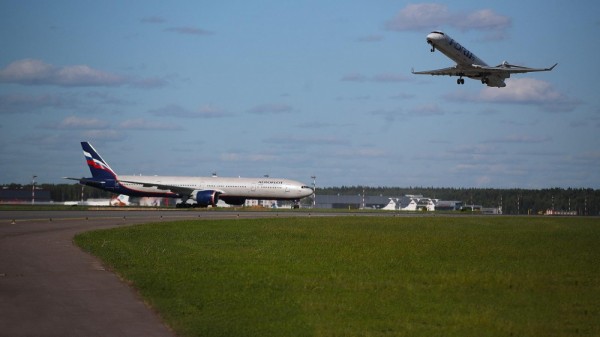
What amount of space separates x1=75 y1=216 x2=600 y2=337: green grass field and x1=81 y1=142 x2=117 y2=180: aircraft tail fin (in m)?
61.6

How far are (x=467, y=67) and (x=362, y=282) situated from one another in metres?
40.7

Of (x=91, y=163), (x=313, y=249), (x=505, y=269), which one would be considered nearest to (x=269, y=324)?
(x=505, y=269)

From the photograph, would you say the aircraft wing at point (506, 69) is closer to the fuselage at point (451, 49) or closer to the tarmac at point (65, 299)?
the fuselage at point (451, 49)

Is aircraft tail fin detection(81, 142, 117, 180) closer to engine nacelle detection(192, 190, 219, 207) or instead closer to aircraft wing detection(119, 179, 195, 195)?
aircraft wing detection(119, 179, 195, 195)

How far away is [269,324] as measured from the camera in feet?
53.2

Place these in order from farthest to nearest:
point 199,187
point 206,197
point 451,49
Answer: point 199,187 < point 206,197 < point 451,49

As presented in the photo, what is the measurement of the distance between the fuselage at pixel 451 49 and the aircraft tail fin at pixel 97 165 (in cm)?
5403

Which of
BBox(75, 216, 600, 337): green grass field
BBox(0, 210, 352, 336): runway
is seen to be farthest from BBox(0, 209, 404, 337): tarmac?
BBox(75, 216, 600, 337): green grass field

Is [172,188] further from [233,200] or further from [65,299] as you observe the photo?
[65,299]

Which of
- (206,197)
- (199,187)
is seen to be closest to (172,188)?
(199,187)

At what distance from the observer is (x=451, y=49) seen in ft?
190

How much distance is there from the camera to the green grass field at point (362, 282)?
1634 cm

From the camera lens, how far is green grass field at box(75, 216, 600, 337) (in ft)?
53.6

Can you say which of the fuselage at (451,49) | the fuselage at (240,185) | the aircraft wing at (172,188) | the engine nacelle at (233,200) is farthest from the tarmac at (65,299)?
the engine nacelle at (233,200)
